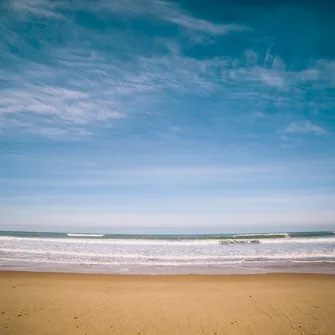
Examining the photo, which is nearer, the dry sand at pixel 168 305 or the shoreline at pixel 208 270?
the dry sand at pixel 168 305

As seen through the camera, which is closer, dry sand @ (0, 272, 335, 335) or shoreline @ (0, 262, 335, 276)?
dry sand @ (0, 272, 335, 335)

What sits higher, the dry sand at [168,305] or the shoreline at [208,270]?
the dry sand at [168,305]

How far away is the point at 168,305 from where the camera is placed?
7699 mm

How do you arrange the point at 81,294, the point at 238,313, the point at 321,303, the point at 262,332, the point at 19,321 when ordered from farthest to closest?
the point at 81,294 < the point at 321,303 < the point at 238,313 < the point at 19,321 < the point at 262,332

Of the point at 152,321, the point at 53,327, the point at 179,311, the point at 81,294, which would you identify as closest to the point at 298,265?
the point at 179,311

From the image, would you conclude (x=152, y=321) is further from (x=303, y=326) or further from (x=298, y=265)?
(x=298, y=265)

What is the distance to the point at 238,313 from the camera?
709 cm

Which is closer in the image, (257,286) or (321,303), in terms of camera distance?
(321,303)

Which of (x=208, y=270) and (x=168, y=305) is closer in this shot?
(x=168, y=305)

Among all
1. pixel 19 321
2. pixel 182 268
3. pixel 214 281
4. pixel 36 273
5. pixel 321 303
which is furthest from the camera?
pixel 182 268

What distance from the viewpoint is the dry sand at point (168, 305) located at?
6.27m

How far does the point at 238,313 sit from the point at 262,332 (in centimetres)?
111

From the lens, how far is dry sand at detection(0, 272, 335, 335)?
6270 mm

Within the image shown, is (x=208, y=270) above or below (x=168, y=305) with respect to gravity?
below
